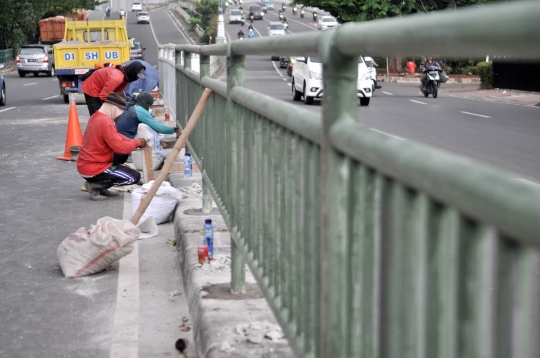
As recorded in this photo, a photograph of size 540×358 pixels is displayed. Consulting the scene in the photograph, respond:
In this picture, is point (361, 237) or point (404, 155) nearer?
point (404, 155)

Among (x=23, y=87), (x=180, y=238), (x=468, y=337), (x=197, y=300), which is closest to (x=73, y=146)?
(x=180, y=238)

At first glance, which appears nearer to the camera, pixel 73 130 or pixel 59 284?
Answer: pixel 59 284

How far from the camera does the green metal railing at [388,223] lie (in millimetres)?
1196

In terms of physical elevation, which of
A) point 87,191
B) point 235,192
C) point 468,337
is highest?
point 468,337

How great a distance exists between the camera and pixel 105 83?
11.3 metres

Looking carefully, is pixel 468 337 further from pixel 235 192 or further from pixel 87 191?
pixel 87 191

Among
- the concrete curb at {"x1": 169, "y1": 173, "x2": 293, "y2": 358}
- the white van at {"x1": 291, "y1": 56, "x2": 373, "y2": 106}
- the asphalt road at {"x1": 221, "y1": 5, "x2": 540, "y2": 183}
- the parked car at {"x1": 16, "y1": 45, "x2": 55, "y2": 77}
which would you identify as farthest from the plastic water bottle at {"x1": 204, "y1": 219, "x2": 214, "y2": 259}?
the parked car at {"x1": 16, "y1": 45, "x2": 55, "y2": 77}

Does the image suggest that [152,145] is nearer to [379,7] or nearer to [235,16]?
[379,7]

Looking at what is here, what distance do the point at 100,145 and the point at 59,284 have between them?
3.36 metres

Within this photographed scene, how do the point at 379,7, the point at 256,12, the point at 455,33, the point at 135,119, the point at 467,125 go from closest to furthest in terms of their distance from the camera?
the point at 455,33 < the point at 135,119 < the point at 467,125 < the point at 379,7 < the point at 256,12

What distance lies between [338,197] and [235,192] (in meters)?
2.05

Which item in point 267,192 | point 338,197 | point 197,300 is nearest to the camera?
point 338,197

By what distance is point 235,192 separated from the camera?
13.3 feet

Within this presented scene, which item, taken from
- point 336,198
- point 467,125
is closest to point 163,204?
point 336,198
